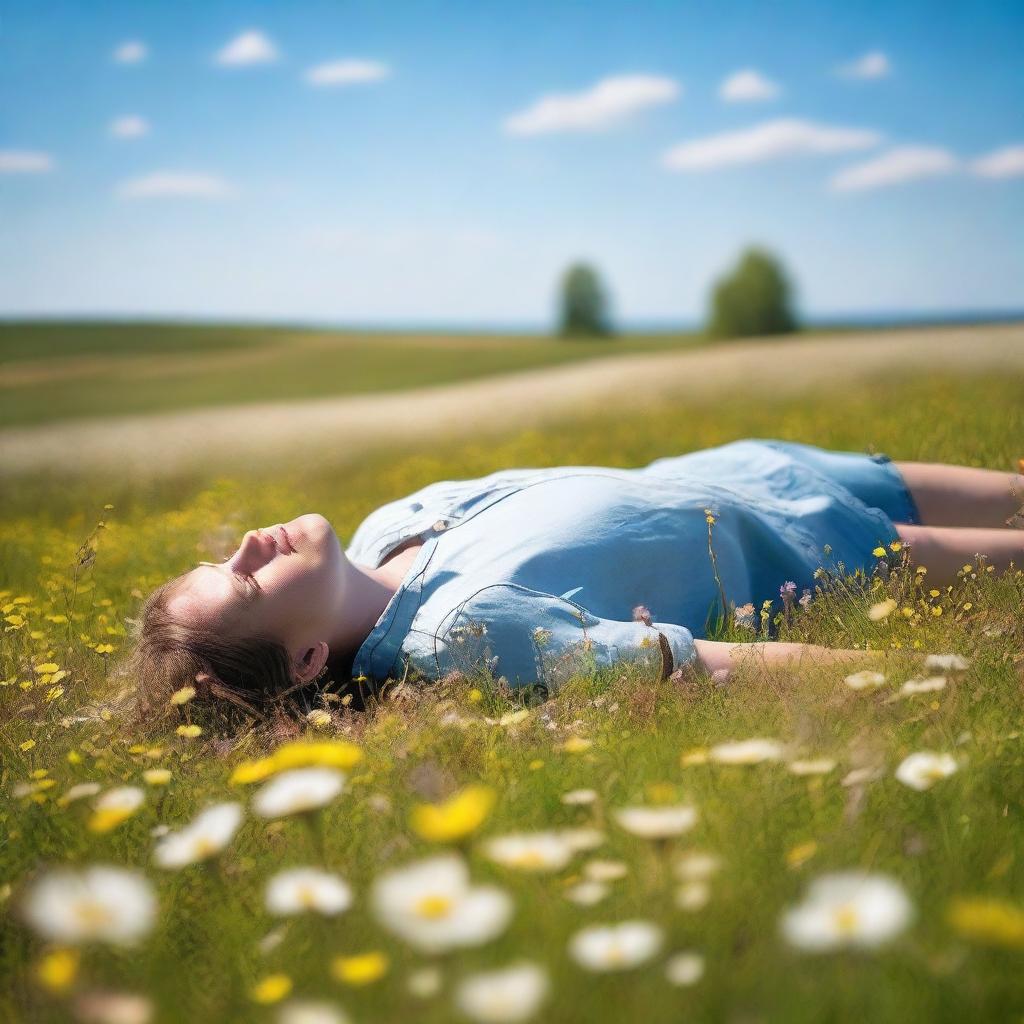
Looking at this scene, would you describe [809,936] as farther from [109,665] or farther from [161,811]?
[109,665]

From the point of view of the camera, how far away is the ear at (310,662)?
3.17 meters

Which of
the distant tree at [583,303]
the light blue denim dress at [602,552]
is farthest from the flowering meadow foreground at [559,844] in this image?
the distant tree at [583,303]

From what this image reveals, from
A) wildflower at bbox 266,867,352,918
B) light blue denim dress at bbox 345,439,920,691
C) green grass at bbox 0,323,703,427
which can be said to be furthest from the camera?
green grass at bbox 0,323,703,427

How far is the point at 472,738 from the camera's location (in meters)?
2.53

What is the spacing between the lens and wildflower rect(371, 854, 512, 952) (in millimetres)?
1156

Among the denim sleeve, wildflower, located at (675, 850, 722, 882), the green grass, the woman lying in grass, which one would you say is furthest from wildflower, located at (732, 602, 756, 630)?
the green grass

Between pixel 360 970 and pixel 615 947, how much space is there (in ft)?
1.06

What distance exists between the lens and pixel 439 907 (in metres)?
1.21

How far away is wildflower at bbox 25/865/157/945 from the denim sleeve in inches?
61.7

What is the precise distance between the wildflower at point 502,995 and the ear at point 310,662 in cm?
204

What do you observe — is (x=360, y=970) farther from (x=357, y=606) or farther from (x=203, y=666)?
(x=357, y=606)

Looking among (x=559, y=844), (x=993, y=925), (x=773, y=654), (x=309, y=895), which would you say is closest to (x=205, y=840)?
(x=309, y=895)

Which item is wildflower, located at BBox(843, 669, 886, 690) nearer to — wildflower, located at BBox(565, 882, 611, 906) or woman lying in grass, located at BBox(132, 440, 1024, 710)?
woman lying in grass, located at BBox(132, 440, 1024, 710)

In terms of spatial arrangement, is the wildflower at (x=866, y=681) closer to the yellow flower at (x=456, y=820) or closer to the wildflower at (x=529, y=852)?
the wildflower at (x=529, y=852)
